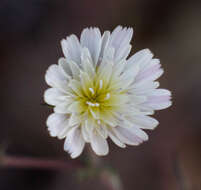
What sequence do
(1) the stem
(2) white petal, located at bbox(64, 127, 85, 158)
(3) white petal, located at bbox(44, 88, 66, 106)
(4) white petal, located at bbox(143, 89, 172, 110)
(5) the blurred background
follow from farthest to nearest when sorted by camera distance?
(5) the blurred background → (1) the stem → (4) white petal, located at bbox(143, 89, 172, 110) → (2) white petal, located at bbox(64, 127, 85, 158) → (3) white petal, located at bbox(44, 88, 66, 106)

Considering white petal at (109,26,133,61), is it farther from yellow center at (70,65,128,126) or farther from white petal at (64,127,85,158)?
white petal at (64,127,85,158)

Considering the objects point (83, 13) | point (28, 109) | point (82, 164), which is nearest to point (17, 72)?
point (28, 109)

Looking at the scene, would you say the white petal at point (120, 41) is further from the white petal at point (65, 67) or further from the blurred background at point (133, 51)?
the blurred background at point (133, 51)

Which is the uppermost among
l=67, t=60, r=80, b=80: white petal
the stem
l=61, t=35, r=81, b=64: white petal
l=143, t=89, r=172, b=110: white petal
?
l=61, t=35, r=81, b=64: white petal

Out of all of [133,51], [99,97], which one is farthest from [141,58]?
[133,51]

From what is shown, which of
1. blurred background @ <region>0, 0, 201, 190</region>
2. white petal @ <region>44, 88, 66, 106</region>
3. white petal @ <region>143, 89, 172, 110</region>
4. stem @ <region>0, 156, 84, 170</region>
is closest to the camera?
white petal @ <region>44, 88, 66, 106</region>

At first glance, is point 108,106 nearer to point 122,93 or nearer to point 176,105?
point 122,93

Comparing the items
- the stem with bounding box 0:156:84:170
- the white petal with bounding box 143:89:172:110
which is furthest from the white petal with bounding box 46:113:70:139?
the stem with bounding box 0:156:84:170
